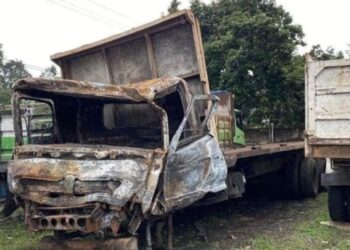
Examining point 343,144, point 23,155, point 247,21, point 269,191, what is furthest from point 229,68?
point 23,155

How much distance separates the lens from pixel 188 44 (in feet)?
20.7

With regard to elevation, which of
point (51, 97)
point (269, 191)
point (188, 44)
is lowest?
point (269, 191)

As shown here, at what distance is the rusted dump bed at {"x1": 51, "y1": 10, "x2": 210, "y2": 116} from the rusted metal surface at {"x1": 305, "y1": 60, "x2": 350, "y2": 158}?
53.7 inches

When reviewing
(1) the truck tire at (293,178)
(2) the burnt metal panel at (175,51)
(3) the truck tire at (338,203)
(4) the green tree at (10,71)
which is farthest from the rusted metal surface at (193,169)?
(4) the green tree at (10,71)

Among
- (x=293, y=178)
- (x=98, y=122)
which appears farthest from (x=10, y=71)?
(x=98, y=122)

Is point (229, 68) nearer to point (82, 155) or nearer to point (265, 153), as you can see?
point (265, 153)

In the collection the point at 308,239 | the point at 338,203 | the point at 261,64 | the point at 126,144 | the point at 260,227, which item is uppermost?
the point at 261,64

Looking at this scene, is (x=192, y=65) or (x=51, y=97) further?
(x=192, y=65)

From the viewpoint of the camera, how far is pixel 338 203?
6.84m

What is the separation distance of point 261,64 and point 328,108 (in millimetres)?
12524

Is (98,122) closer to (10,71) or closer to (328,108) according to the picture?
(328,108)

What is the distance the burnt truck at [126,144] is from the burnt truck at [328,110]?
3.26 ft

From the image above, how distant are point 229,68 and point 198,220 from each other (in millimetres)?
11857

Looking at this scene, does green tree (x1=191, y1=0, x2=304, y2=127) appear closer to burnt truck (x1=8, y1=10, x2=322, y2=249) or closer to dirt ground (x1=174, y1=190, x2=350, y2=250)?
dirt ground (x1=174, y1=190, x2=350, y2=250)
